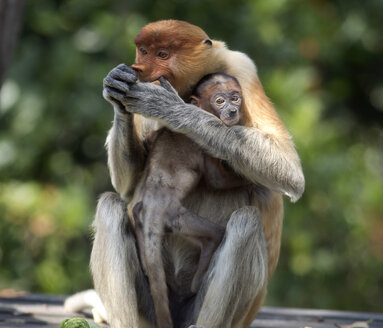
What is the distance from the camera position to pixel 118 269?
16.5 feet

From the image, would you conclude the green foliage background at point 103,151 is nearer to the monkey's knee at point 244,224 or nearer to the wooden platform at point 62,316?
the wooden platform at point 62,316

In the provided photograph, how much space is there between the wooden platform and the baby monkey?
1305mm

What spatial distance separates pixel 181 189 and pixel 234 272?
2.17ft

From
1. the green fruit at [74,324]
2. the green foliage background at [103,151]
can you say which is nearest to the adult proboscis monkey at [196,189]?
the green fruit at [74,324]

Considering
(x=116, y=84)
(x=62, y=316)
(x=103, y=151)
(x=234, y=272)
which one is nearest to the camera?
(x=116, y=84)

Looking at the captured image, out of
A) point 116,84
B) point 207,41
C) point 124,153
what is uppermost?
point 207,41

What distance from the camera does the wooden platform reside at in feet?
19.9

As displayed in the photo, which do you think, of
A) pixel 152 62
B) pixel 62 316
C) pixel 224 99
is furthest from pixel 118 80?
pixel 62 316

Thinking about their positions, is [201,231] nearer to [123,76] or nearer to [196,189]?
[196,189]

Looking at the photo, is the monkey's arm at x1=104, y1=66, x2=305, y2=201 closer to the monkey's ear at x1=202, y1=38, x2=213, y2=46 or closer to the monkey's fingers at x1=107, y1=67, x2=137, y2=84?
the monkey's fingers at x1=107, y1=67, x2=137, y2=84

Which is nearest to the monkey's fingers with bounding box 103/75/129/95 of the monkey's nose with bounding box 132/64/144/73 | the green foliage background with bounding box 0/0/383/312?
the monkey's nose with bounding box 132/64/144/73

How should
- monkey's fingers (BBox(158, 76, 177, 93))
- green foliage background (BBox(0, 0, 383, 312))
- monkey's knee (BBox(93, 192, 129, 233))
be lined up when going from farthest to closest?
green foliage background (BBox(0, 0, 383, 312))
monkey's knee (BBox(93, 192, 129, 233))
monkey's fingers (BBox(158, 76, 177, 93))

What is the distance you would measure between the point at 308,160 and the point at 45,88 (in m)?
4.11

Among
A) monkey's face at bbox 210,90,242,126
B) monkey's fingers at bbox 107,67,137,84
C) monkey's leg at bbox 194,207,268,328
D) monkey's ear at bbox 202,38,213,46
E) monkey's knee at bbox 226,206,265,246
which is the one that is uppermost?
monkey's ear at bbox 202,38,213,46
